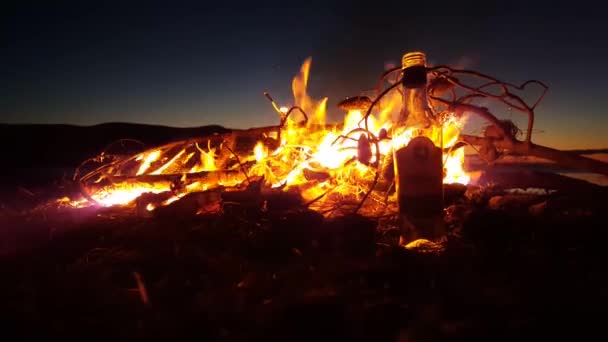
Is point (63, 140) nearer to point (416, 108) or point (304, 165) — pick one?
point (304, 165)

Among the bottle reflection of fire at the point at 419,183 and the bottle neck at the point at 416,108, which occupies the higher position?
the bottle neck at the point at 416,108

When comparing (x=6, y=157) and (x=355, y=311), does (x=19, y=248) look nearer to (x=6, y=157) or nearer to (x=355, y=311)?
(x=355, y=311)

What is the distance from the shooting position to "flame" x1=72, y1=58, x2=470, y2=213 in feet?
12.4

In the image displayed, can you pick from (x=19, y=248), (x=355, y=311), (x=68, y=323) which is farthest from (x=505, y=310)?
(x=19, y=248)

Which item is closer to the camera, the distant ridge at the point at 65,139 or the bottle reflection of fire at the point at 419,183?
the bottle reflection of fire at the point at 419,183

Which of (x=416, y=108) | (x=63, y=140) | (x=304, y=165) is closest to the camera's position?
(x=416, y=108)

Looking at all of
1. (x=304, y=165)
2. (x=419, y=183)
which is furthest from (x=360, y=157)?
(x=304, y=165)

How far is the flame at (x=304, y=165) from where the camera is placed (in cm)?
377

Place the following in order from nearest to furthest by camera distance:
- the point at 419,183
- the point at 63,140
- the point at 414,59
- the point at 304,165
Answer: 1. the point at 419,183
2. the point at 414,59
3. the point at 304,165
4. the point at 63,140

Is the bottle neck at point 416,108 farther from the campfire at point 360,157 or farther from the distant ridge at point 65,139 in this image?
the distant ridge at point 65,139

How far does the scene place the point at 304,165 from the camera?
163 inches

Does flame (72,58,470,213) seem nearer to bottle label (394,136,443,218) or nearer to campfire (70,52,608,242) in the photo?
campfire (70,52,608,242)

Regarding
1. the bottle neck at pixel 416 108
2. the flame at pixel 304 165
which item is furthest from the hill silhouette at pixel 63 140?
the bottle neck at pixel 416 108

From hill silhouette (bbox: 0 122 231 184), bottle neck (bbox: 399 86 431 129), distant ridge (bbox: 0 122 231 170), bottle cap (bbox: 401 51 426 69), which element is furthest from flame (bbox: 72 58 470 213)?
distant ridge (bbox: 0 122 231 170)
